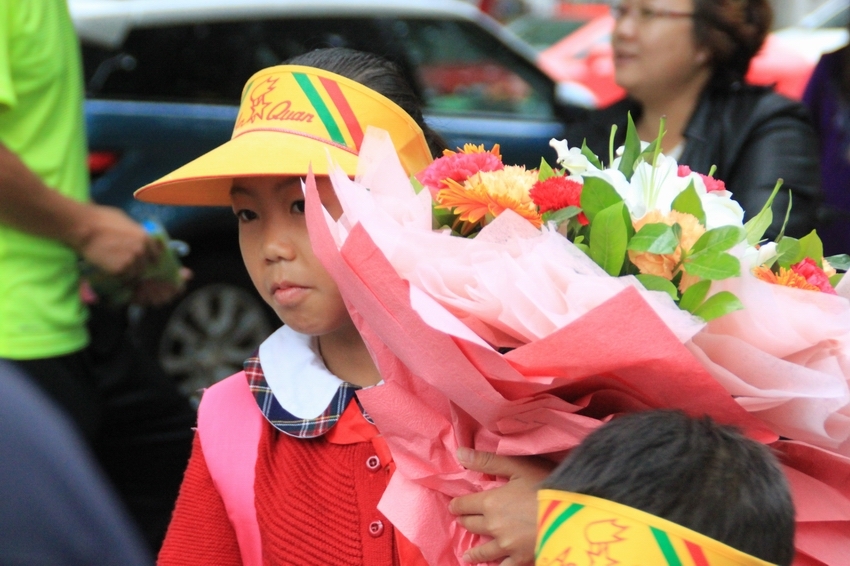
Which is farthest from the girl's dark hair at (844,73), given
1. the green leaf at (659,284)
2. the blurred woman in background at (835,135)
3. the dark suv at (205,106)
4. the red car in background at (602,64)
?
the red car in background at (602,64)

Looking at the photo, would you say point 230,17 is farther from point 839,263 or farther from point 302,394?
point 839,263

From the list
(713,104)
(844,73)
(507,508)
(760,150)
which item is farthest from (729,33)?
(507,508)

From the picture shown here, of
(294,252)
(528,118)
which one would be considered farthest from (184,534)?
(528,118)

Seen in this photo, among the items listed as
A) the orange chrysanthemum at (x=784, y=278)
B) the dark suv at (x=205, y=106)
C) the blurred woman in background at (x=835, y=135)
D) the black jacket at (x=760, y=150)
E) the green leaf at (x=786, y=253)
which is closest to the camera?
the orange chrysanthemum at (x=784, y=278)

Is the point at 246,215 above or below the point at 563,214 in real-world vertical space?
below

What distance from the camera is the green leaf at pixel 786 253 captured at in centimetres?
150

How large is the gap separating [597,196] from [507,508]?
42cm

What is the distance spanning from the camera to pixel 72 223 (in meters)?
2.50

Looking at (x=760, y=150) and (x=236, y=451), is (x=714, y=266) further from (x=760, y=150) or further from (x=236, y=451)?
(x=760, y=150)

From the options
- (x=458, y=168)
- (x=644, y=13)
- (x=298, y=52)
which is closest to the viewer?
(x=458, y=168)

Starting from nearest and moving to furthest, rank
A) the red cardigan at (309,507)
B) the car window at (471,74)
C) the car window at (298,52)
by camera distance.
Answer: the red cardigan at (309,507), the car window at (298,52), the car window at (471,74)

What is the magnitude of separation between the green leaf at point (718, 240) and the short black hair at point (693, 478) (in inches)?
8.3

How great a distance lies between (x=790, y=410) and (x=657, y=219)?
0.92 ft

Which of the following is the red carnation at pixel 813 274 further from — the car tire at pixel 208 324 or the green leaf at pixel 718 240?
the car tire at pixel 208 324
